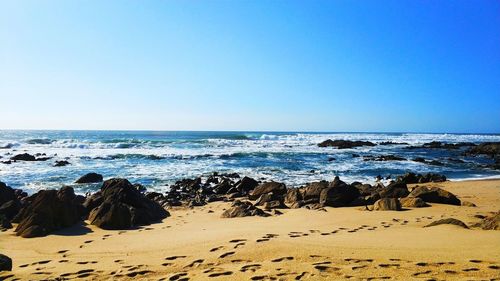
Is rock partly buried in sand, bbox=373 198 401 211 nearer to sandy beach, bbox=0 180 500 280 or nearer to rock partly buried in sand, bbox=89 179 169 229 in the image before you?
sandy beach, bbox=0 180 500 280

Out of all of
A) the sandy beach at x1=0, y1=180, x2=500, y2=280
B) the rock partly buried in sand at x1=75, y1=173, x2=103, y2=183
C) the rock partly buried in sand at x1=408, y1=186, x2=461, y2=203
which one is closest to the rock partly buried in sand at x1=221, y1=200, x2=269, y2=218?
the sandy beach at x1=0, y1=180, x2=500, y2=280

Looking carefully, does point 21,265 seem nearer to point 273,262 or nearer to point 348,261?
point 273,262

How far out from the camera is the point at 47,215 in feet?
24.5

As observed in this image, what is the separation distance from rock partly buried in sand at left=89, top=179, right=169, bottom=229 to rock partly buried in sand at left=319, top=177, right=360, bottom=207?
175 inches

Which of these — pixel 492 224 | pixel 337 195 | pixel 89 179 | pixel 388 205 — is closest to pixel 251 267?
pixel 492 224

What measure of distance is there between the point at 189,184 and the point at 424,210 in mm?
9892

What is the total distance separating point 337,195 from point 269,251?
5.65 m

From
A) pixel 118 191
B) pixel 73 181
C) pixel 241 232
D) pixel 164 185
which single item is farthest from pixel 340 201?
pixel 73 181

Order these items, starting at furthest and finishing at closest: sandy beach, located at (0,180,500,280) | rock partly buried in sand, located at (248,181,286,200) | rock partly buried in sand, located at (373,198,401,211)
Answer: rock partly buried in sand, located at (248,181,286,200) → rock partly buried in sand, located at (373,198,401,211) → sandy beach, located at (0,180,500,280)

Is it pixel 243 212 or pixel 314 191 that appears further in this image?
pixel 314 191

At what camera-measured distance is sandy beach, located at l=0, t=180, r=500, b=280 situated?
4238mm

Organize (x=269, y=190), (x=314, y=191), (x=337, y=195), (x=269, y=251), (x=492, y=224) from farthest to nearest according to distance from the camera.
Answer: (x=269, y=190) < (x=314, y=191) < (x=337, y=195) < (x=492, y=224) < (x=269, y=251)

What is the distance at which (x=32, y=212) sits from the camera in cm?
755

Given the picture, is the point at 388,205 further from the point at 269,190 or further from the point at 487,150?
the point at 487,150
